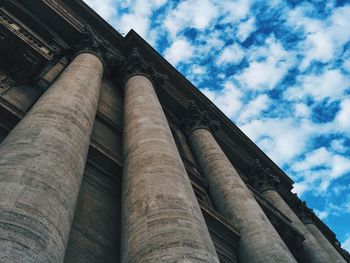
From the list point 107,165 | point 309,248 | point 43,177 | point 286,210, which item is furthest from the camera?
point 286,210

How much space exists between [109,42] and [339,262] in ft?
47.9

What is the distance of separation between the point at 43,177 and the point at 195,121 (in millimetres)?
13375

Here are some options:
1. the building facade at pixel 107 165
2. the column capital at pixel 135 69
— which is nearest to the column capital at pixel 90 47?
the building facade at pixel 107 165

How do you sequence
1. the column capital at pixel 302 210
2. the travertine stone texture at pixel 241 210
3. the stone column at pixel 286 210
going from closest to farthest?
1. the travertine stone texture at pixel 241 210
2. the stone column at pixel 286 210
3. the column capital at pixel 302 210

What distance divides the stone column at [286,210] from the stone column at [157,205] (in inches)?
378

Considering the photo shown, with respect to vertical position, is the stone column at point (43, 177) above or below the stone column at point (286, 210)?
below

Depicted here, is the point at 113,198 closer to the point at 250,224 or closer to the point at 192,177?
the point at 250,224

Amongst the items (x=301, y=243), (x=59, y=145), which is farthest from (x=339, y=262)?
(x=59, y=145)

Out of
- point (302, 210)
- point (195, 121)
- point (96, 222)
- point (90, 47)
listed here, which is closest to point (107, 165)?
point (96, 222)

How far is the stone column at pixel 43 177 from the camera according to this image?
396cm

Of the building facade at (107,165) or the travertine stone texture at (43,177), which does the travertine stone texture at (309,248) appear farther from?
the travertine stone texture at (43,177)

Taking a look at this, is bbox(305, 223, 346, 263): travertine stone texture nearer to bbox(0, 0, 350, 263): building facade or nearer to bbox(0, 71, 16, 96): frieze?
bbox(0, 0, 350, 263): building facade

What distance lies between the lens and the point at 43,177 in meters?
5.04

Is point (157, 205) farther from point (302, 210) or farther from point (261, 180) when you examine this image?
point (302, 210)
